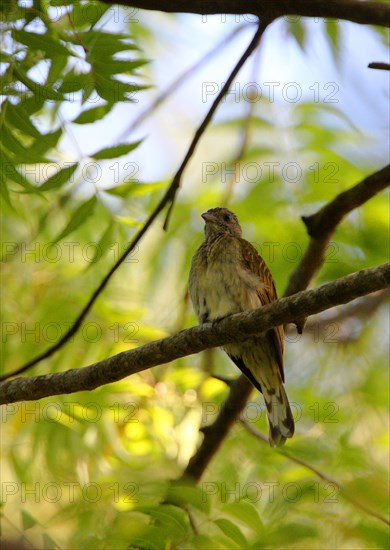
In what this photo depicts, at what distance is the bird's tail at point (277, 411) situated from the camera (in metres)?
6.13

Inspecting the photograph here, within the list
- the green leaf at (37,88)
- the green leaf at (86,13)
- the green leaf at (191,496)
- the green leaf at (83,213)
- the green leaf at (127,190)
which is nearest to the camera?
the green leaf at (191,496)

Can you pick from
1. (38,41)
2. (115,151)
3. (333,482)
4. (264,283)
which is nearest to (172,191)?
(115,151)

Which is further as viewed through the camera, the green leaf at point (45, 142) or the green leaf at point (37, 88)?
the green leaf at point (45, 142)

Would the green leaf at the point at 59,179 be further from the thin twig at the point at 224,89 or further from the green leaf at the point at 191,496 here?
the green leaf at the point at 191,496

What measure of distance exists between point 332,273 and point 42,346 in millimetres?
2424

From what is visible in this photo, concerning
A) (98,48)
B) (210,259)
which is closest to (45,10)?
(98,48)

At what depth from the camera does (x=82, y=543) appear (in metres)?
4.78

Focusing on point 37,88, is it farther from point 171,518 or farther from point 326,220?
point 171,518

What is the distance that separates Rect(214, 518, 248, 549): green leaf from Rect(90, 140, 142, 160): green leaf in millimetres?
2312

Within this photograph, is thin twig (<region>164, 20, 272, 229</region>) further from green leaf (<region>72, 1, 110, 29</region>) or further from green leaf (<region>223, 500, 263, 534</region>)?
green leaf (<region>223, 500, 263, 534</region>)

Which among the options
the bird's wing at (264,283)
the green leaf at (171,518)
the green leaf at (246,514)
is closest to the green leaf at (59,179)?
the bird's wing at (264,283)

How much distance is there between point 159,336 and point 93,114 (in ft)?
7.13

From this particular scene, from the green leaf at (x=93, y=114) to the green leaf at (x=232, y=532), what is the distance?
2513mm

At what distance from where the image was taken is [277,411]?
20.8 feet
